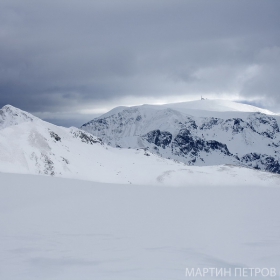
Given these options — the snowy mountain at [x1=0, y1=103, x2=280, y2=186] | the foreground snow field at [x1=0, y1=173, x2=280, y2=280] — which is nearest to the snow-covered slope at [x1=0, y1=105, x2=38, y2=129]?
the snowy mountain at [x1=0, y1=103, x2=280, y2=186]

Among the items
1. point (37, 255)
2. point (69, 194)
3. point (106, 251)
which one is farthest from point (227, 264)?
point (69, 194)

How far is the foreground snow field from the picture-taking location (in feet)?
23.4

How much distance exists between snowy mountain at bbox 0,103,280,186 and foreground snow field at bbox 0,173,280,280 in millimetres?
31091

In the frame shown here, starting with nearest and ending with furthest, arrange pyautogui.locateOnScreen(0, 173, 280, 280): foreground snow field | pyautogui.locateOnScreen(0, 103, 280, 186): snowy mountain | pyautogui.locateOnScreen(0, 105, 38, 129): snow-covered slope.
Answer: pyautogui.locateOnScreen(0, 173, 280, 280): foreground snow field → pyautogui.locateOnScreen(0, 103, 280, 186): snowy mountain → pyautogui.locateOnScreen(0, 105, 38, 129): snow-covered slope

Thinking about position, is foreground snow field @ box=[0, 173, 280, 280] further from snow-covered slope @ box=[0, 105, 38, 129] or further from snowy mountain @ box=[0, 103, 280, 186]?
snow-covered slope @ box=[0, 105, 38, 129]

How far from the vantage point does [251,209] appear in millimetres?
15172

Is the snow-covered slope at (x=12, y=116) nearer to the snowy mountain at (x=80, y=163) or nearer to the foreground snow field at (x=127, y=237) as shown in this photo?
the snowy mountain at (x=80, y=163)

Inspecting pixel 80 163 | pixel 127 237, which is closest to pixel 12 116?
pixel 80 163

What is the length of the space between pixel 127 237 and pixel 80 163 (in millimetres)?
48134

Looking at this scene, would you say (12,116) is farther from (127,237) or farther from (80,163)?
(127,237)

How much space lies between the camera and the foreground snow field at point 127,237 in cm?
713

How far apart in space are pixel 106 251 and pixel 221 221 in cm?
547

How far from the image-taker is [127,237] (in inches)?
380

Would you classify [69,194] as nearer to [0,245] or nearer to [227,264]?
[0,245]
